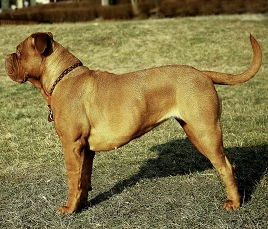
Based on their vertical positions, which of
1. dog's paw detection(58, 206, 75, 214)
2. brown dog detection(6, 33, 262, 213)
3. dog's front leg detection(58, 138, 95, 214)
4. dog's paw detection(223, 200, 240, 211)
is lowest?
dog's paw detection(223, 200, 240, 211)

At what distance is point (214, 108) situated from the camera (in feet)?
12.5

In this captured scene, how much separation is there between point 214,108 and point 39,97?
25.6 ft

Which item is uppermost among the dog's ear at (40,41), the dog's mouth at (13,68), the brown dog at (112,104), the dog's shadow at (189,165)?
the dog's ear at (40,41)

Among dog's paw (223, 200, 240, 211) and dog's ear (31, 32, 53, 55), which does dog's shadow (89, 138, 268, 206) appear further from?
dog's ear (31, 32, 53, 55)

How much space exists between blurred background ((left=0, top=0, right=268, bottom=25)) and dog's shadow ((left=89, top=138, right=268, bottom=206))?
17.1 meters

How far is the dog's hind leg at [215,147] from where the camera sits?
375cm

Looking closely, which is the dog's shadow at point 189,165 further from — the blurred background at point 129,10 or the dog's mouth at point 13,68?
the blurred background at point 129,10

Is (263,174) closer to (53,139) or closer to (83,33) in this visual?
(53,139)

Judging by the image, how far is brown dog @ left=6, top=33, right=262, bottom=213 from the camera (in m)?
3.77

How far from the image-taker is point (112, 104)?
3.85m

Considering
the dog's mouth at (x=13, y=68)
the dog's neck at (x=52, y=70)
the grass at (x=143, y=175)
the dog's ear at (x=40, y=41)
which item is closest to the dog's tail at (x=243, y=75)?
the grass at (x=143, y=175)

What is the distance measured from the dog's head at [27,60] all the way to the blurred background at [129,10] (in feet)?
63.5

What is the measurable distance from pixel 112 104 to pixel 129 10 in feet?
66.0

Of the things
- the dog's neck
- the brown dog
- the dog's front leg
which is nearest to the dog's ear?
the brown dog
